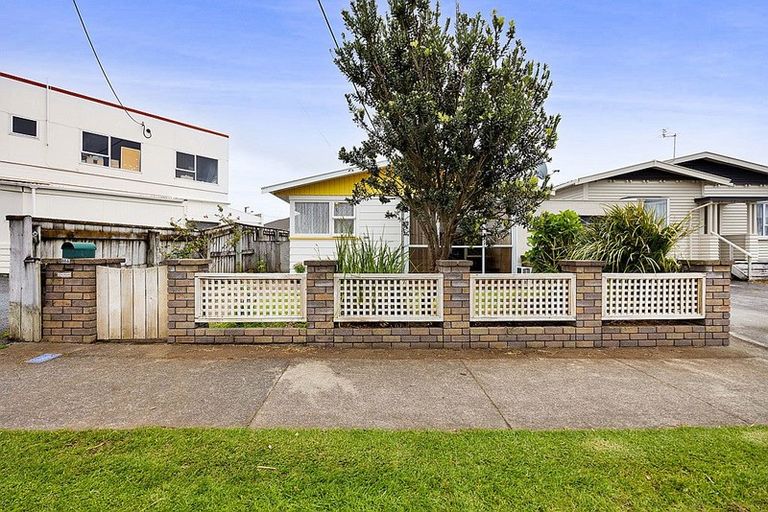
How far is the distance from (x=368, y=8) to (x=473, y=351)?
4569 millimetres

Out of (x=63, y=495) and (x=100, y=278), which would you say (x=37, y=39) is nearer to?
(x=100, y=278)

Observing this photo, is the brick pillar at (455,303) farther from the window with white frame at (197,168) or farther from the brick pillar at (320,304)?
the window with white frame at (197,168)

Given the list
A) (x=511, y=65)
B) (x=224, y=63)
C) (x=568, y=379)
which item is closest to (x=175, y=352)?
(x=568, y=379)

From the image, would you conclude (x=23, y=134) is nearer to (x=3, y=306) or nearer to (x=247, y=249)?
(x=247, y=249)

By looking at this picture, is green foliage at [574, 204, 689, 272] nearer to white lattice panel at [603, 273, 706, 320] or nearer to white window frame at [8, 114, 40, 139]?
white lattice panel at [603, 273, 706, 320]

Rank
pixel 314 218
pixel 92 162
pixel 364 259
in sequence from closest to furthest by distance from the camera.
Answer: pixel 364 259
pixel 314 218
pixel 92 162

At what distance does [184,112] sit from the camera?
1836cm

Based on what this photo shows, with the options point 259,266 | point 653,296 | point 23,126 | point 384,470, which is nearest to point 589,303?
point 653,296

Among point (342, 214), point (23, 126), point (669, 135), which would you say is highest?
point (669, 135)

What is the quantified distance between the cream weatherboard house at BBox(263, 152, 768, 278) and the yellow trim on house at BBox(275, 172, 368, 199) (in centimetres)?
3

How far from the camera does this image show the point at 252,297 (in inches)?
215

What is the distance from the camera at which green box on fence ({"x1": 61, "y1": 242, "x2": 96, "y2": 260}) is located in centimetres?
581

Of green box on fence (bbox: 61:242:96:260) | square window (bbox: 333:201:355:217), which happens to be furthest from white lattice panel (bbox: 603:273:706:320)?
square window (bbox: 333:201:355:217)

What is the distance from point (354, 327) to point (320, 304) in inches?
21.8
